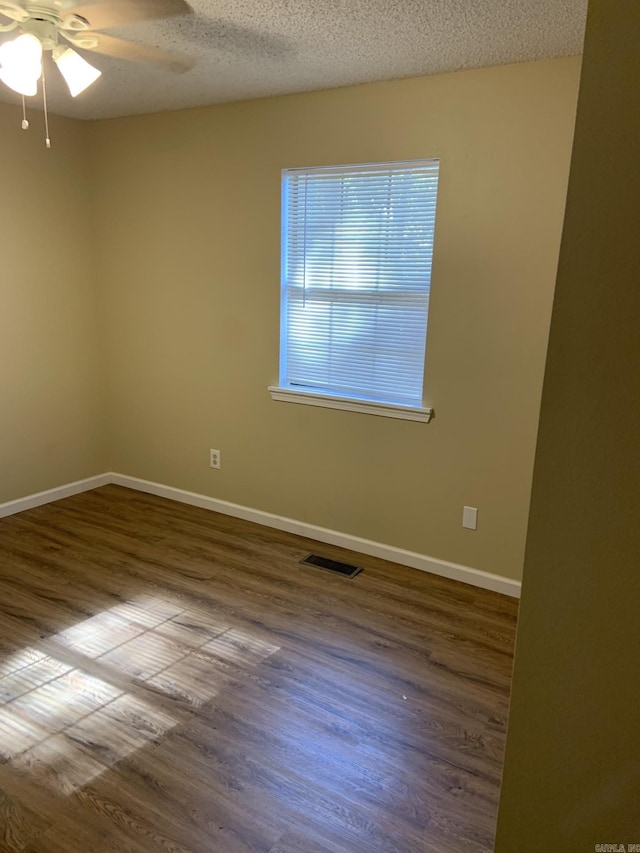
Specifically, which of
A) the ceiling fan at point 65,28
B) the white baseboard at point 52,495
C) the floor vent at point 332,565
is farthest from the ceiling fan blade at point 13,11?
the white baseboard at point 52,495

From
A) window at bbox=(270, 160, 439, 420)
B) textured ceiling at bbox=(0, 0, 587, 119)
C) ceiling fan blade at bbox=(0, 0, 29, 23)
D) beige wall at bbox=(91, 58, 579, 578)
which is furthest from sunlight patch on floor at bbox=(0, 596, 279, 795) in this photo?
textured ceiling at bbox=(0, 0, 587, 119)

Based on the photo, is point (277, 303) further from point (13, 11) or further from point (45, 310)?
point (13, 11)

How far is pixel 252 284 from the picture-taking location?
333 cm

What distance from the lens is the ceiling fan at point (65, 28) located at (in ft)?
5.94

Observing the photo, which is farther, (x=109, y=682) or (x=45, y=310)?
(x=45, y=310)

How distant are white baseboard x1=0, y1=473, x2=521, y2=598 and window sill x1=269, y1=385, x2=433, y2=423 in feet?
2.51

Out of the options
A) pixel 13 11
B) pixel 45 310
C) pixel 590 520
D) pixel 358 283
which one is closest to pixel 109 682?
pixel 590 520

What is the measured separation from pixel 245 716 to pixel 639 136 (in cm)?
204

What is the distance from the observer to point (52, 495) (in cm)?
392

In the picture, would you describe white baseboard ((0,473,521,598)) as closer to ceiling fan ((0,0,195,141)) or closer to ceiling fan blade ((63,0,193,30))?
ceiling fan ((0,0,195,141))

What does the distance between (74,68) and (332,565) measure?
2.53 metres

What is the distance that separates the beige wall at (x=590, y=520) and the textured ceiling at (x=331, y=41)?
149 centimetres

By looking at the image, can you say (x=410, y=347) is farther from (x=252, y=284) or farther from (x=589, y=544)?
(x=589, y=544)

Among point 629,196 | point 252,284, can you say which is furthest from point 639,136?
point 252,284
